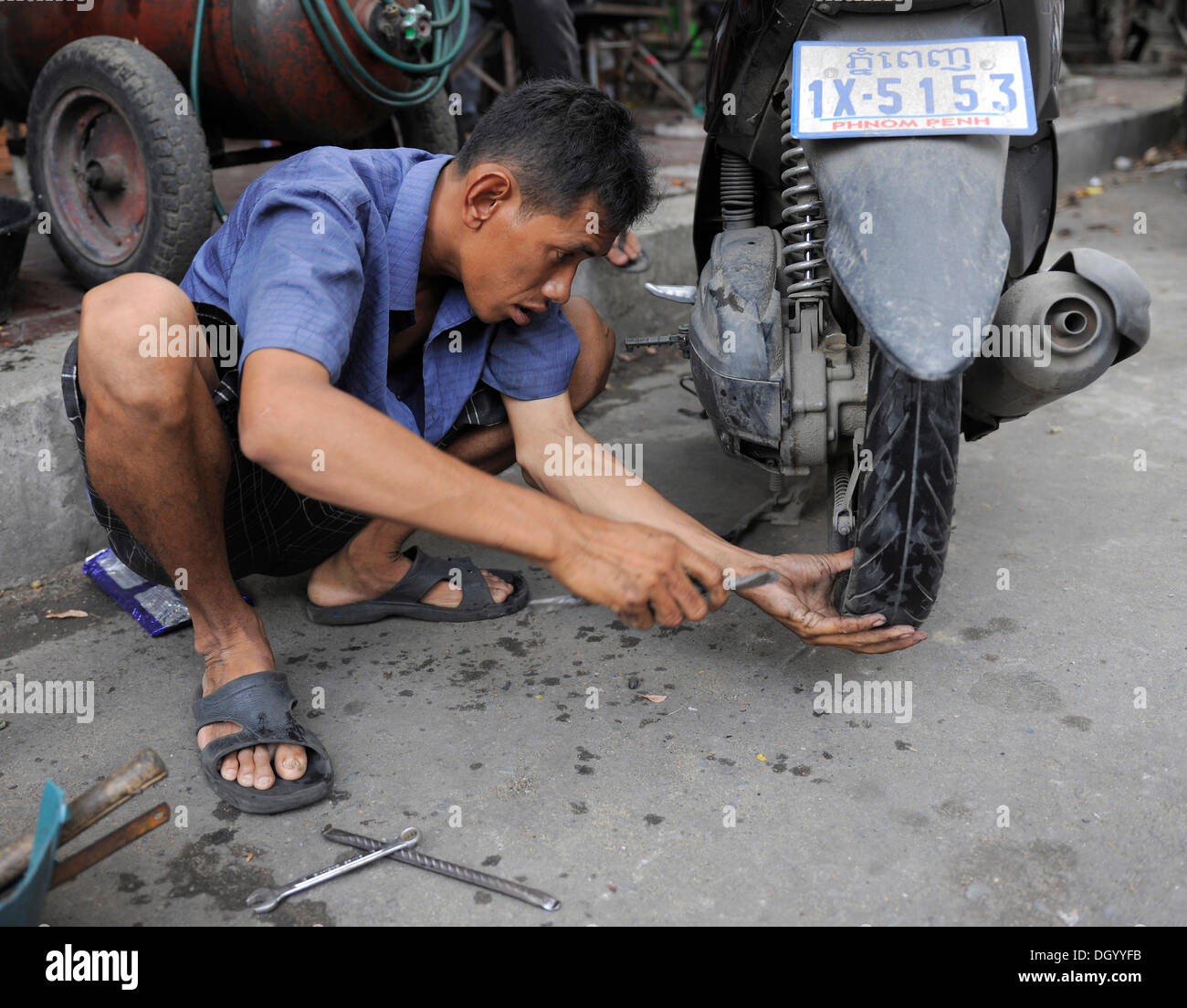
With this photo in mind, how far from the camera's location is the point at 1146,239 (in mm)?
4809

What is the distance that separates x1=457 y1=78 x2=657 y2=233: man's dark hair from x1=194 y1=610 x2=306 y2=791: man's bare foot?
0.82m

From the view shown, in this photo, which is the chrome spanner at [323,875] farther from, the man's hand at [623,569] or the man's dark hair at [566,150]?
the man's dark hair at [566,150]

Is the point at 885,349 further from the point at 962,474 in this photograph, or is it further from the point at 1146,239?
the point at 1146,239

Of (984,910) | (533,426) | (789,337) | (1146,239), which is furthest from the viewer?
(1146,239)

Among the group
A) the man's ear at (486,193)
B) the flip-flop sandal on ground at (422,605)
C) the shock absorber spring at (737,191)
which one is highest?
the man's ear at (486,193)

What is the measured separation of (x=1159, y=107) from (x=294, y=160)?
23.3 ft

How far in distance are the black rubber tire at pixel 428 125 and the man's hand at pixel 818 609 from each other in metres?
2.08

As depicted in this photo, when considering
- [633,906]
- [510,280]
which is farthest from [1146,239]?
[633,906]

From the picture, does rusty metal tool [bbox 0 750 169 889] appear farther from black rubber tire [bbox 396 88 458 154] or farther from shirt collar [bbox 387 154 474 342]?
black rubber tire [bbox 396 88 458 154]

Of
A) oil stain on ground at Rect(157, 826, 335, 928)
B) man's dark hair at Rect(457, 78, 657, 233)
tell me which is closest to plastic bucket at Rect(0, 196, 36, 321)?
man's dark hair at Rect(457, 78, 657, 233)

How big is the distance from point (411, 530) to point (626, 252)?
138 centimetres

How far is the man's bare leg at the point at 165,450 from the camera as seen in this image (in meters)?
1.54

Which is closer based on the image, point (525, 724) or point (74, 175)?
point (525, 724)

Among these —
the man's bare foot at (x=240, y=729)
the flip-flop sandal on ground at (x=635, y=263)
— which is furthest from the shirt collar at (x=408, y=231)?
the flip-flop sandal on ground at (x=635, y=263)
